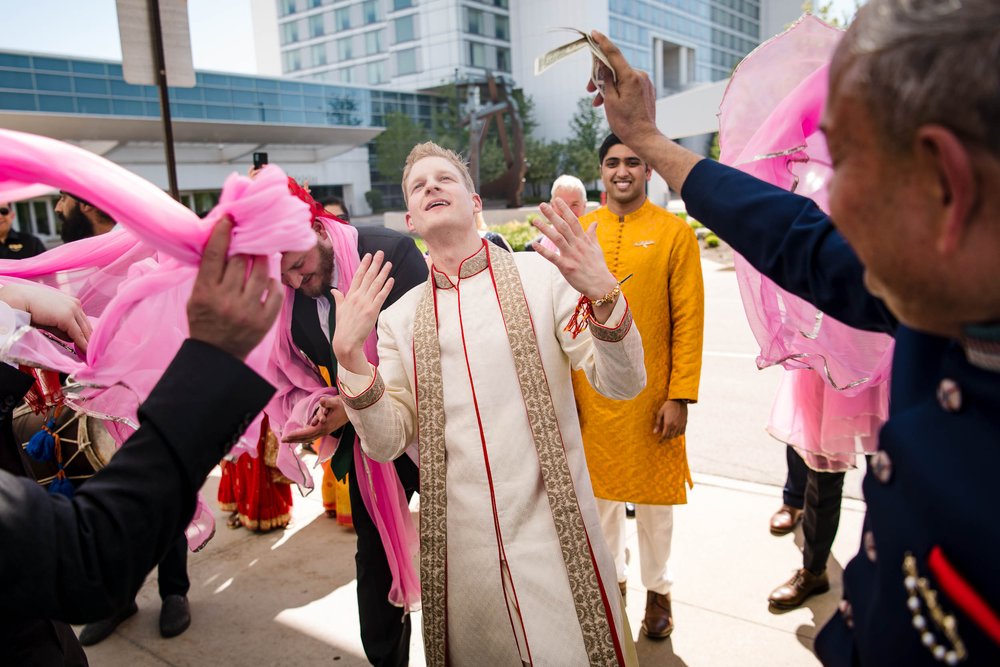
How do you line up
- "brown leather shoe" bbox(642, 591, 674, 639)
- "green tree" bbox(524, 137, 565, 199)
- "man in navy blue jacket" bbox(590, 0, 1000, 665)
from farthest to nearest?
"green tree" bbox(524, 137, 565, 199) → "brown leather shoe" bbox(642, 591, 674, 639) → "man in navy blue jacket" bbox(590, 0, 1000, 665)

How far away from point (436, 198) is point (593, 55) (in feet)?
3.13

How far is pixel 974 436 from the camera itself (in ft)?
2.73

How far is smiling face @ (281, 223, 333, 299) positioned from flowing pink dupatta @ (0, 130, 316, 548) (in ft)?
1.62

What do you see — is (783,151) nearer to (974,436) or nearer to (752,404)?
(974,436)

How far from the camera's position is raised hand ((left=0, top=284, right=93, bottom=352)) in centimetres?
182

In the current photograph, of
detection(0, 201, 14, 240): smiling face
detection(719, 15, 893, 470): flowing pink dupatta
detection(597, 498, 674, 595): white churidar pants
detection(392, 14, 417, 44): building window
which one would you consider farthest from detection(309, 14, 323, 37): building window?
detection(719, 15, 893, 470): flowing pink dupatta

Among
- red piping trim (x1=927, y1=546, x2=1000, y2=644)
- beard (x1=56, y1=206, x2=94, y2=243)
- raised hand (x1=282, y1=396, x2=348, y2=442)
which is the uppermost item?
beard (x1=56, y1=206, x2=94, y2=243)

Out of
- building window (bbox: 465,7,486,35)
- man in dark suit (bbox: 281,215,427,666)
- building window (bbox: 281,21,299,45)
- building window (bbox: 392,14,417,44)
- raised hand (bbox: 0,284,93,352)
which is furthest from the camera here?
building window (bbox: 281,21,299,45)

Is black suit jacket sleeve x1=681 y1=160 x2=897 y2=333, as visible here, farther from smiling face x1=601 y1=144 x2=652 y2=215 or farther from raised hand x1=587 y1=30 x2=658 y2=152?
smiling face x1=601 y1=144 x2=652 y2=215

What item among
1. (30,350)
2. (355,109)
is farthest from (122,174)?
(355,109)

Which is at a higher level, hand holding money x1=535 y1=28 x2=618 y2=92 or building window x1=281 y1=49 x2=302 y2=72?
building window x1=281 y1=49 x2=302 y2=72

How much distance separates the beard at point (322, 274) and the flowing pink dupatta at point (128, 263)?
0.60 m

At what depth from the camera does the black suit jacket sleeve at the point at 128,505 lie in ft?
3.12

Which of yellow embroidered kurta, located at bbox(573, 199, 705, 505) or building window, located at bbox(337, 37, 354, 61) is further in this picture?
building window, located at bbox(337, 37, 354, 61)
